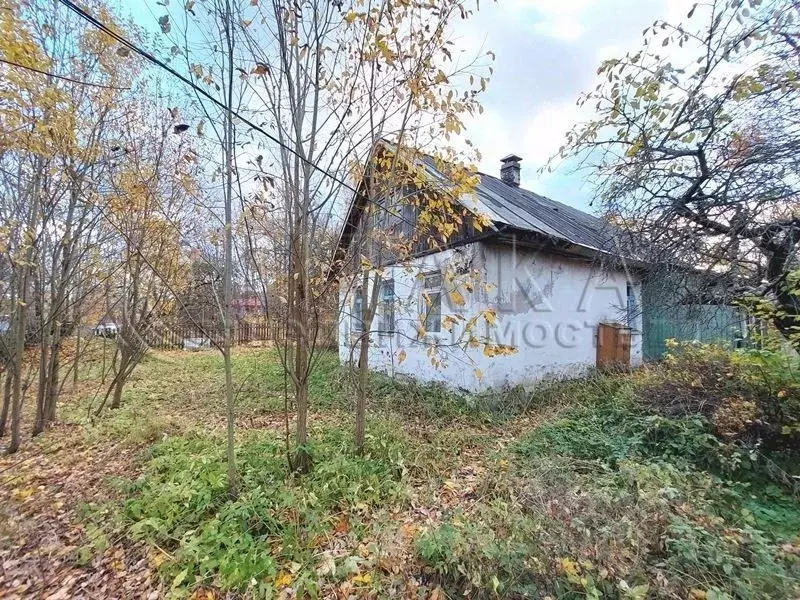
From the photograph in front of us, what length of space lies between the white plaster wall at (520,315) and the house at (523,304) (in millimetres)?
19

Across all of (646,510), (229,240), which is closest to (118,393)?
(229,240)

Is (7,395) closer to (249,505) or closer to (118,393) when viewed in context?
(118,393)

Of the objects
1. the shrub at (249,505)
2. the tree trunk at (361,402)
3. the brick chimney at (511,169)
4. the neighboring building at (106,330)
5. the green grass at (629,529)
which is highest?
the brick chimney at (511,169)

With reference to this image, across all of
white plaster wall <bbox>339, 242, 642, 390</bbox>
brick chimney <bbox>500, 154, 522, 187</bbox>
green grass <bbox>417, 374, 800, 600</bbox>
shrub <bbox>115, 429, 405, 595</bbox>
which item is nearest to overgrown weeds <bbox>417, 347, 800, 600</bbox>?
green grass <bbox>417, 374, 800, 600</bbox>

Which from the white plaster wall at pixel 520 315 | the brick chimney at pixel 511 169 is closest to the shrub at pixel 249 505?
the white plaster wall at pixel 520 315

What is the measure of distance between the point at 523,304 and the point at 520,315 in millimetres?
220

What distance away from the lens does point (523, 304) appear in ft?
22.4

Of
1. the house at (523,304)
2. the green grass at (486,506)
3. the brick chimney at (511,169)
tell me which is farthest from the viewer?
the brick chimney at (511,169)

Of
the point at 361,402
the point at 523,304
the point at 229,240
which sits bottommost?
the point at 361,402

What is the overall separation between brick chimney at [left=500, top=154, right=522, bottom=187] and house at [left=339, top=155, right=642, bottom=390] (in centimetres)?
403

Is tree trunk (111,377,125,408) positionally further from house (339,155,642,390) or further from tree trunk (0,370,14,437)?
house (339,155,642,390)

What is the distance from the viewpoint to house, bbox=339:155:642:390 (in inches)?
246

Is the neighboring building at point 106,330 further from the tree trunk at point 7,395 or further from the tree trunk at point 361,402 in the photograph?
the tree trunk at point 361,402

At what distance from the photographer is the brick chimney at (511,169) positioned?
38.8 feet
